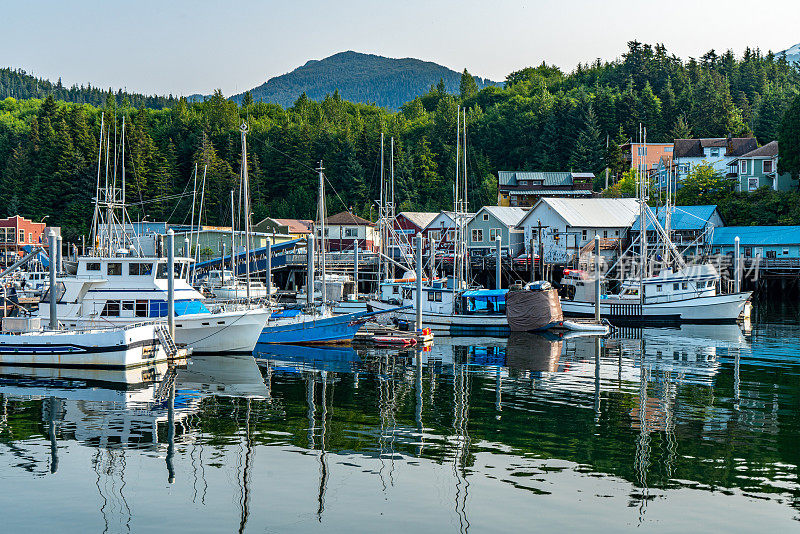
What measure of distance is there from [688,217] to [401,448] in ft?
205

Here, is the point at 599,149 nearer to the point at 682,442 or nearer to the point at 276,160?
the point at 276,160

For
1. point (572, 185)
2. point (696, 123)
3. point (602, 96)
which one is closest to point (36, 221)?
point (572, 185)

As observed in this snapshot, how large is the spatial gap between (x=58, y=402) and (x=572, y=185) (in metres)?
90.2

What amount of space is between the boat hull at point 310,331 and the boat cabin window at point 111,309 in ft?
24.3

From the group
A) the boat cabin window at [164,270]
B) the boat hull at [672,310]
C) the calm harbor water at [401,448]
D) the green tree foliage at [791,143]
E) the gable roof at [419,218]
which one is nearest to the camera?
the calm harbor water at [401,448]

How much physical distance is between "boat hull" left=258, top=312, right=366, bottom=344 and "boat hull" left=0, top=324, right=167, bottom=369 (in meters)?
10.2

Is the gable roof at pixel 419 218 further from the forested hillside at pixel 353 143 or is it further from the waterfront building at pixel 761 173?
the waterfront building at pixel 761 173

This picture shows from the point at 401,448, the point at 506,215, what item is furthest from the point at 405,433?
the point at 506,215

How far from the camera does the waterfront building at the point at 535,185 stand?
109 metres

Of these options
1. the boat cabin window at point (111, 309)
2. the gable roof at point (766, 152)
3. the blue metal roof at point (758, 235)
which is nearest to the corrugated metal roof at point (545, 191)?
the gable roof at point (766, 152)

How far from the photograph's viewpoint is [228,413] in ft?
83.3

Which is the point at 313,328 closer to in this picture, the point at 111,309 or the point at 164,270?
the point at 164,270

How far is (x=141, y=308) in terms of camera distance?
37.5 metres

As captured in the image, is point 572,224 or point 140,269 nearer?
point 140,269
